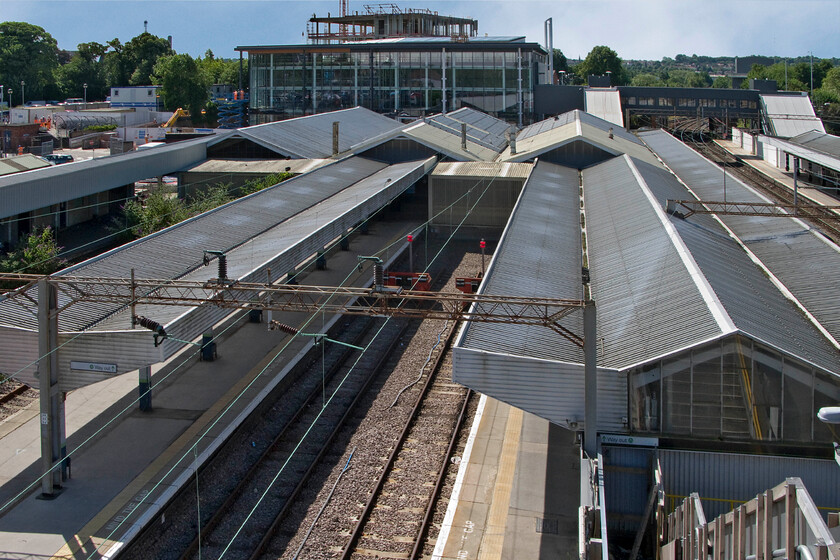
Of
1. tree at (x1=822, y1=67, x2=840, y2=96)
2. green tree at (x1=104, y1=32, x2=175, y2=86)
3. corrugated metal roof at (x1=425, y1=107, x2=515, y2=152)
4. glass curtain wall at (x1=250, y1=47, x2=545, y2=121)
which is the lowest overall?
corrugated metal roof at (x1=425, y1=107, x2=515, y2=152)

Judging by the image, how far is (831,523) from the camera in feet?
29.6

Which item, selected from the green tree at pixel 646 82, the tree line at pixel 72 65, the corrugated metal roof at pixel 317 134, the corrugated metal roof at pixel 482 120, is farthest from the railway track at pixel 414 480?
the green tree at pixel 646 82

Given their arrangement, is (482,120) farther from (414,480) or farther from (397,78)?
(414,480)

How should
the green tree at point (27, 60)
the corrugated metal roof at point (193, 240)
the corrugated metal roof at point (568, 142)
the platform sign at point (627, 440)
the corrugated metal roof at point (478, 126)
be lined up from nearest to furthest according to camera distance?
the platform sign at point (627, 440) < the corrugated metal roof at point (193, 240) < the corrugated metal roof at point (568, 142) < the corrugated metal roof at point (478, 126) < the green tree at point (27, 60)

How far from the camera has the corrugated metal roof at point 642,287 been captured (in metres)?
14.7

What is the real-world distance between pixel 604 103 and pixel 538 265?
5313cm

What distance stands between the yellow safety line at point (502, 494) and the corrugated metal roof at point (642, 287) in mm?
3022

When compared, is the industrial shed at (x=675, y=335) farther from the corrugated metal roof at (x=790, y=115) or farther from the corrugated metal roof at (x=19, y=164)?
the corrugated metal roof at (x=790, y=115)

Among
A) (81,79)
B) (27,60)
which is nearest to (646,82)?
(81,79)

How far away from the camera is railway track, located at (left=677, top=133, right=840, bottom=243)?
34125mm

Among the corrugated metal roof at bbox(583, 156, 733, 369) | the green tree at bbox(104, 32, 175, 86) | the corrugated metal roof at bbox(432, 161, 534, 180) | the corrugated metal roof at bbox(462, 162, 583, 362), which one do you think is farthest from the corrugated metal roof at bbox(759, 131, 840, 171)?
the green tree at bbox(104, 32, 175, 86)

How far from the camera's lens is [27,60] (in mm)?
97000

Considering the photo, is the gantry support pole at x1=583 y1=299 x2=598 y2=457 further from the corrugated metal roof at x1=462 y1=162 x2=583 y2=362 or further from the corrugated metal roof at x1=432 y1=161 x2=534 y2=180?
the corrugated metal roof at x1=432 y1=161 x2=534 y2=180

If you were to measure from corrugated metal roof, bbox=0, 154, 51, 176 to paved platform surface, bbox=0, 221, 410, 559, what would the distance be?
52.8ft
